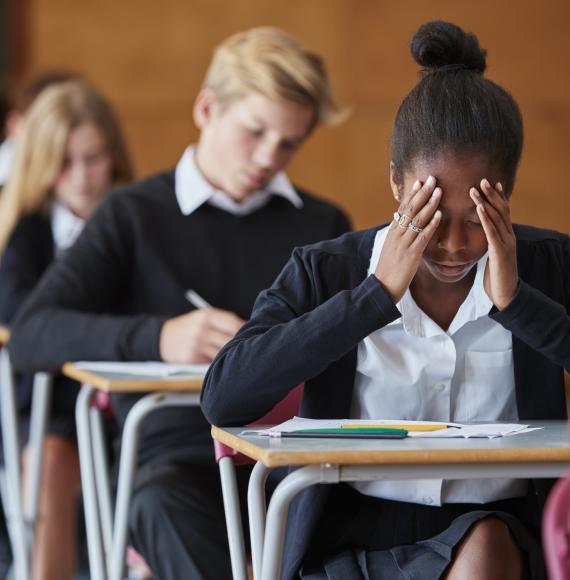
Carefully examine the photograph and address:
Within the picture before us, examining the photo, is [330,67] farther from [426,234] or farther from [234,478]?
[426,234]

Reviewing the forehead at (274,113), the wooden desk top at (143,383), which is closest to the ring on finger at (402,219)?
the wooden desk top at (143,383)

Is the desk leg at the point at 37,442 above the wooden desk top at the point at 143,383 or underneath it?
underneath

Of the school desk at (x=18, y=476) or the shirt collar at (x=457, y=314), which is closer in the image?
the shirt collar at (x=457, y=314)

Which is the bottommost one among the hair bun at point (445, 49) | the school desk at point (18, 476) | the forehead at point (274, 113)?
the school desk at point (18, 476)

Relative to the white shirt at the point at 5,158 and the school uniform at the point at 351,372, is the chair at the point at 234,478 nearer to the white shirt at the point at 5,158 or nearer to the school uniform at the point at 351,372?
the school uniform at the point at 351,372

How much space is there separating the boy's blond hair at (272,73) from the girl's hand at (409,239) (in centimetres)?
105

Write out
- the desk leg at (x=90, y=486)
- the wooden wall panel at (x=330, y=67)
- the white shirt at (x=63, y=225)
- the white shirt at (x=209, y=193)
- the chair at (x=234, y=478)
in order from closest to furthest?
the chair at (x=234, y=478) < the desk leg at (x=90, y=486) < the white shirt at (x=209, y=193) < the white shirt at (x=63, y=225) < the wooden wall panel at (x=330, y=67)

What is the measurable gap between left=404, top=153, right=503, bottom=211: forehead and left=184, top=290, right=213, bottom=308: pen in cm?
107

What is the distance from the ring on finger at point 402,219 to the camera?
59.9 inches

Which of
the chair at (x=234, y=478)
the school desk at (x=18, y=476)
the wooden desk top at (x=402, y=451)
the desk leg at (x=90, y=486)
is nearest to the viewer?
the wooden desk top at (x=402, y=451)

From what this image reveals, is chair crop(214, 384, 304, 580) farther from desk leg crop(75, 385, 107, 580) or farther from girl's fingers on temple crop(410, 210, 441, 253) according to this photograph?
desk leg crop(75, 385, 107, 580)

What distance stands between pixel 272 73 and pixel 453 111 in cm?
102

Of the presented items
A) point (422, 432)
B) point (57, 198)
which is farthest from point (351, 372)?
point (57, 198)

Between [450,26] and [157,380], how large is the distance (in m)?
0.77
